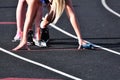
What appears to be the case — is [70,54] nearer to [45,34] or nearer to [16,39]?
[45,34]

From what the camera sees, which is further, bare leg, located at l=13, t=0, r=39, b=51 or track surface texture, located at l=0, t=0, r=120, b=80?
bare leg, located at l=13, t=0, r=39, b=51

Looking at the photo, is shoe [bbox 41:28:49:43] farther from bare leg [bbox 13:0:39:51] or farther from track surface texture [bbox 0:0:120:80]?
bare leg [bbox 13:0:39:51]

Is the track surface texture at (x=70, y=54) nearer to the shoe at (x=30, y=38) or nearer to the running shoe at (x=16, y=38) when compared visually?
the running shoe at (x=16, y=38)

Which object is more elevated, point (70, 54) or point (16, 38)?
point (16, 38)

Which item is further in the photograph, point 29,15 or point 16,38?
point 16,38

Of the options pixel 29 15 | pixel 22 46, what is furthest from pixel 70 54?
pixel 29 15

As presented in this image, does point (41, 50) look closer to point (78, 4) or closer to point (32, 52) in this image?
point (32, 52)

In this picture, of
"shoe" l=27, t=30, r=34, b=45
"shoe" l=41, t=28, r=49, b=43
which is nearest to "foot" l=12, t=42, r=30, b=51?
"shoe" l=27, t=30, r=34, b=45

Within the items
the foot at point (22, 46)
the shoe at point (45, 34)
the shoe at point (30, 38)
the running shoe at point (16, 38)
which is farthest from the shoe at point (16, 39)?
the foot at point (22, 46)

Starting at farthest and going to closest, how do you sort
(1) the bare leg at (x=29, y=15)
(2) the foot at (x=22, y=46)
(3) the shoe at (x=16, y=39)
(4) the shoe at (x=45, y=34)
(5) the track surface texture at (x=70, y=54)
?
(3) the shoe at (x=16, y=39) → (4) the shoe at (x=45, y=34) → (2) the foot at (x=22, y=46) → (1) the bare leg at (x=29, y=15) → (5) the track surface texture at (x=70, y=54)

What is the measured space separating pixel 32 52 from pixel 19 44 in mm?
444

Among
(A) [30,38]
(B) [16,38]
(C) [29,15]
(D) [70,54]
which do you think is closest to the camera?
(D) [70,54]

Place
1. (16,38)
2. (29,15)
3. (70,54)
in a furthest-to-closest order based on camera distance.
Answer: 1. (16,38)
2. (29,15)
3. (70,54)

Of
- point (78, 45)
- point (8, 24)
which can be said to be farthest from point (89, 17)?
point (78, 45)
